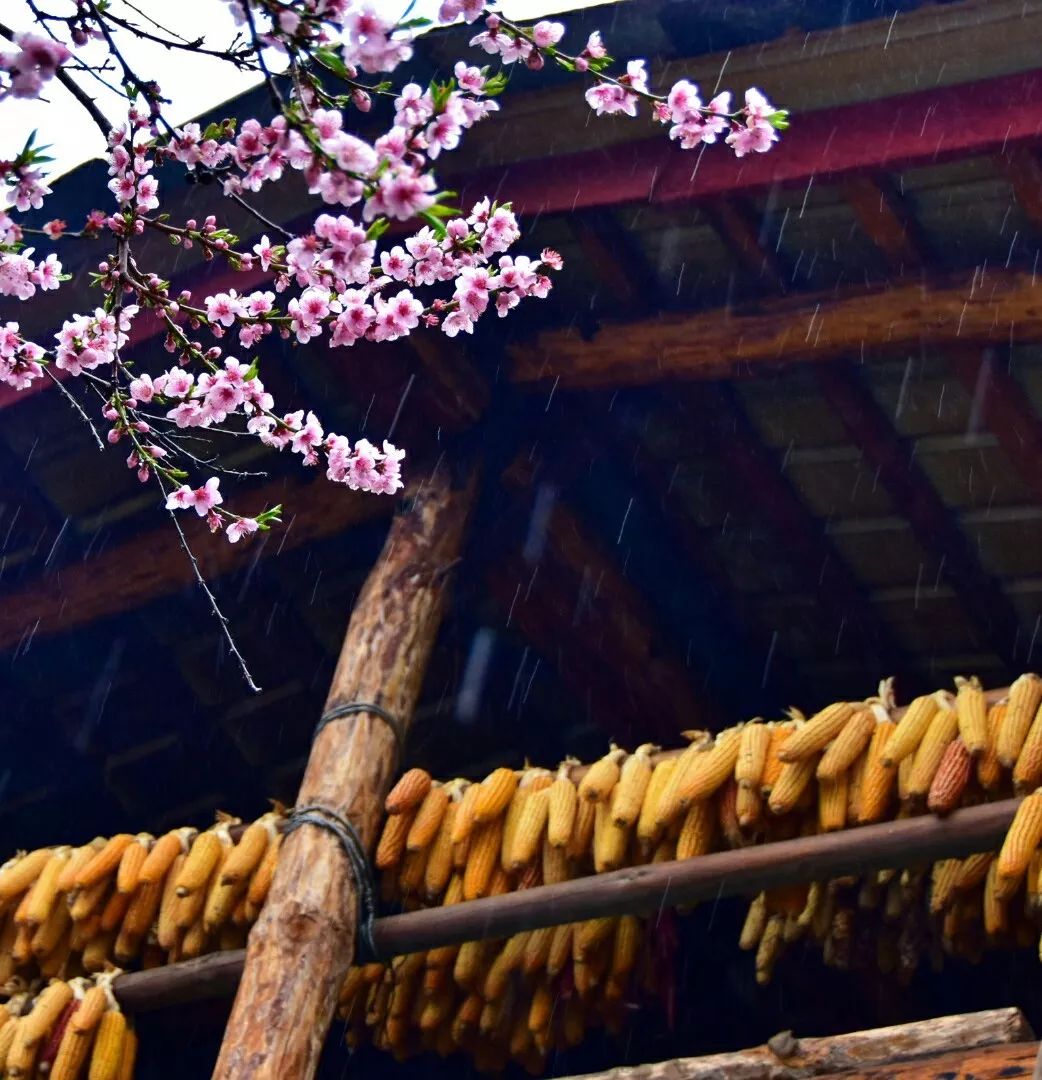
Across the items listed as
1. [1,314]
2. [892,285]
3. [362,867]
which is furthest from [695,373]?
[1,314]

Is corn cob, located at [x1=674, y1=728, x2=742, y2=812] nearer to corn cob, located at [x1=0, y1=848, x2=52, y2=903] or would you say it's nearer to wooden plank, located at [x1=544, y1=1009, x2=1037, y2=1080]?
wooden plank, located at [x1=544, y1=1009, x2=1037, y2=1080]

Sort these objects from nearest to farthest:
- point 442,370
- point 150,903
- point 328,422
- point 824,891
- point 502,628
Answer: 1. point 824,891
2. point 150,903
3. point 442,370
4. point 328,422
5. point 502,628

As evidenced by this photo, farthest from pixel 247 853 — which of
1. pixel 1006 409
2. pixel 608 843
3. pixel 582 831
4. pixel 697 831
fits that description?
pixel 1006 409

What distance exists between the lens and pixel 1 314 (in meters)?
6.74

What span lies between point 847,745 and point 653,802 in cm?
71

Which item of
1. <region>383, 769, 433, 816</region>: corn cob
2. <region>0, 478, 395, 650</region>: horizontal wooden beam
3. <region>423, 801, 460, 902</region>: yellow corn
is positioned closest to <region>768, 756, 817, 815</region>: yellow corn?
<region>423, 801, 460, 902</region>: yellow corn

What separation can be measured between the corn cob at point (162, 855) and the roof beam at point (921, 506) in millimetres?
3161

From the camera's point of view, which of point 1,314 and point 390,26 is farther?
point 1,314

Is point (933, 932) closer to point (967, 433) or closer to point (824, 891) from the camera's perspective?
point (824, 891)

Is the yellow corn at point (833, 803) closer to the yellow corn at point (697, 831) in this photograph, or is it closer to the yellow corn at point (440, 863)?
the yellow corn at point (697, 831)

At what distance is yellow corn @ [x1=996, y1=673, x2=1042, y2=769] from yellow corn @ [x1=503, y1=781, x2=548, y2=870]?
63.9 inches

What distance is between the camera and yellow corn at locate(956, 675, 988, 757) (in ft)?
16.9

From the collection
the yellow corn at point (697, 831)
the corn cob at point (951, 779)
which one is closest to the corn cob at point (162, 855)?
the yellow corn at point (697, 831)

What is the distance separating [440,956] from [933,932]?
1768 mm
